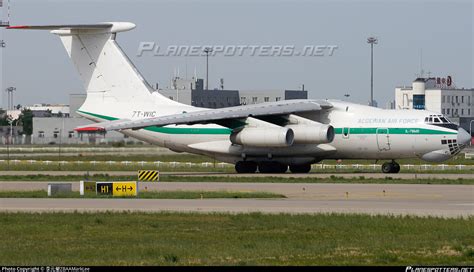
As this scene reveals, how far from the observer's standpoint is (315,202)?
110 feet

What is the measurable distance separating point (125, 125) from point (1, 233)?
94.9ft

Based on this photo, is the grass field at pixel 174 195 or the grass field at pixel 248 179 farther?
the grass field at pixel 248 179

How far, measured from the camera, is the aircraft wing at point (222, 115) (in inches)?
2078

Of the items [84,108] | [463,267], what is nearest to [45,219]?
[463,267]

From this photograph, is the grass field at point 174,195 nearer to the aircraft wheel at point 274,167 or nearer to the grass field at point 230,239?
the grass field at point 230,239

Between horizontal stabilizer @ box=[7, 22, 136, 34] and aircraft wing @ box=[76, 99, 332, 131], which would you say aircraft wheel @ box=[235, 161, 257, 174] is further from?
horizontal stabilizer @ box=[7, 22, 136, 34]

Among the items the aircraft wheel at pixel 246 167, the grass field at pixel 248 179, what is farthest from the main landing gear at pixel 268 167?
the grass field at pixel 248 179

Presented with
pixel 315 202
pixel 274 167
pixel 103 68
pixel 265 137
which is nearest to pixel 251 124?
pixel 265 137

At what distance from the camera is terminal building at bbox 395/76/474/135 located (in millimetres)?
129125

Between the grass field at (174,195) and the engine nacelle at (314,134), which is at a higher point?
the engine nacelle at (314,134)

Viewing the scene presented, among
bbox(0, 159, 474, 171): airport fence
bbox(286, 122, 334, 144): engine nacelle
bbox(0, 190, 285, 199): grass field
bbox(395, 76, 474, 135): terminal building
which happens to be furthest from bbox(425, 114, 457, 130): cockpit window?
bbox(395, 76, 474, 135): terminal building

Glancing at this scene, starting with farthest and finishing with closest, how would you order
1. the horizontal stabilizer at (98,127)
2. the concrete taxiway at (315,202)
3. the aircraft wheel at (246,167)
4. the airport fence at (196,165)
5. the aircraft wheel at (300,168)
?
1. the airport fence at (196,165)
2. the aircraft wheel at (246,167)
3. the aircraft wheel at (300,168)
4. the horizontal stabilizer at (98,127)
5. the concrete taxiway at (315,202)

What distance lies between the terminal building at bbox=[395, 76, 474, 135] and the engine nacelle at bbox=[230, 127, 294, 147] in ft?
246

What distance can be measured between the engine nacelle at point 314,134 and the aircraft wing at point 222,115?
1436mm
